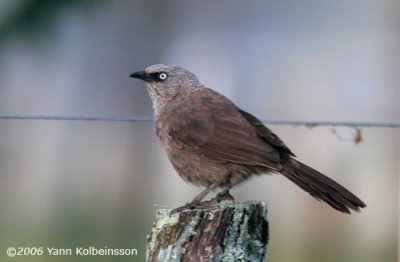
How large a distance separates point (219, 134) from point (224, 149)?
0.15 metres

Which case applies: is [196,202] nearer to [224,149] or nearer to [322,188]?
[224,149]

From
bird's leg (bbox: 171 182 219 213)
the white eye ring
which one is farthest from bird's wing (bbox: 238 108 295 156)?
the white eye ring

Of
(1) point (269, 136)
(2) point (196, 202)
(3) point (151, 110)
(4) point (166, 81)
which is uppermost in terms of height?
(4) point (166, 81)

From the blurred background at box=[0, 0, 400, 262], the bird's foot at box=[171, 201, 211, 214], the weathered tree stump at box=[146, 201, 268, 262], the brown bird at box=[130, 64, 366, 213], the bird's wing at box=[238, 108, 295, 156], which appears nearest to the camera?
the weathered tree stump at box=[146, 201, 268, 262]

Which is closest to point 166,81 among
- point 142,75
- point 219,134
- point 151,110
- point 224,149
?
point 142,75

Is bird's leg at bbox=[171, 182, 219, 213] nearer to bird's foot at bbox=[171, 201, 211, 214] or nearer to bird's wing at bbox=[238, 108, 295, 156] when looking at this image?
bird's foot at bbox=[171, 201, 211, 214]

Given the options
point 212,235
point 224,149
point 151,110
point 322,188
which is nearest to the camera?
point 212,235

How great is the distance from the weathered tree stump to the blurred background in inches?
112

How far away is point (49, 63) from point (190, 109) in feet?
14.2

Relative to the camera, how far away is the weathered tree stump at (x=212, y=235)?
10.2 feet

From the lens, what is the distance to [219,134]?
14.5ft

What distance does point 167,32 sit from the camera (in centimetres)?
909

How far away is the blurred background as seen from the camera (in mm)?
6867

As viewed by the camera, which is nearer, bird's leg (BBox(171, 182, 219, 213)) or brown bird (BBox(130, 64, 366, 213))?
bird's leg (BBox(171, 182, 219, 213))
